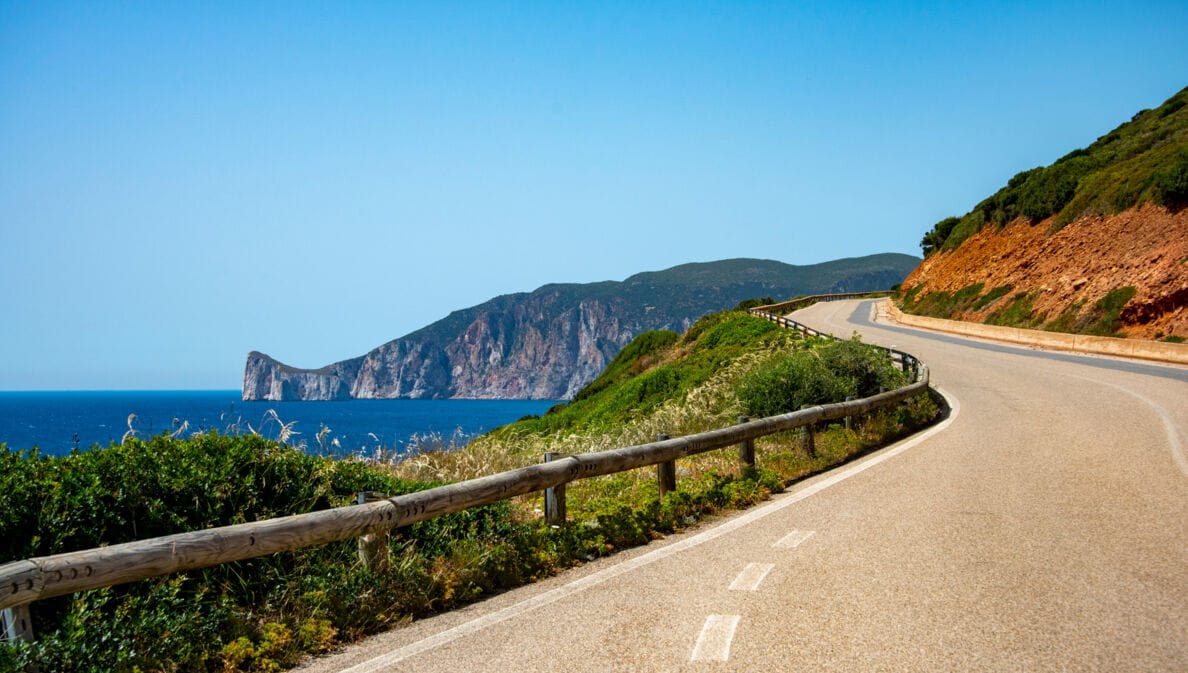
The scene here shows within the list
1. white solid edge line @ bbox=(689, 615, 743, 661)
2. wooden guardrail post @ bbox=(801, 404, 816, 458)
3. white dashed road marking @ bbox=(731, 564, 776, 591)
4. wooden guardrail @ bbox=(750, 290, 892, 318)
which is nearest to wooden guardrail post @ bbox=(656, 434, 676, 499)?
white dashed road marking @ bbox=(731, 564, 776, 591)

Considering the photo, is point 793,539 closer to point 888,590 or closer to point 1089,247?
point 888,590

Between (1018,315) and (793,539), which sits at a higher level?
(1018,315)

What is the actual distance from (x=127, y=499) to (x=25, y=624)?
1.53 meters

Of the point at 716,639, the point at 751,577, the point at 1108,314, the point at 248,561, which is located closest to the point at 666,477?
the point at 751,577

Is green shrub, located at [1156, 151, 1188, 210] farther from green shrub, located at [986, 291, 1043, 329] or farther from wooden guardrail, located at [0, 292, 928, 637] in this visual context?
wooden guardrail, located at [0, 292, 928, 637]

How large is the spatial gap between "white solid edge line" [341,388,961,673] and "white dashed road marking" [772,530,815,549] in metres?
0.61

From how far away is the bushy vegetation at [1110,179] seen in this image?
38.7 meters

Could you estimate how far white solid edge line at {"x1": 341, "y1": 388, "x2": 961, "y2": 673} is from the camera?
520cm

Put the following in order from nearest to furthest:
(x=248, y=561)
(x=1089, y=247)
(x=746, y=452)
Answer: (x=248, y=561) < (x=746, y=452) < (x=1089, y=247)

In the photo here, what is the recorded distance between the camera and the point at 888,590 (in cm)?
611

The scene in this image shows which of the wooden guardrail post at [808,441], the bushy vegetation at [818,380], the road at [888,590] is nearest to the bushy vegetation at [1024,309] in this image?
the bushy vegetation at [818,380]

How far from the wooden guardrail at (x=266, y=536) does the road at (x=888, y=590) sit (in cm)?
80

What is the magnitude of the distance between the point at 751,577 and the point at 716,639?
146 cm

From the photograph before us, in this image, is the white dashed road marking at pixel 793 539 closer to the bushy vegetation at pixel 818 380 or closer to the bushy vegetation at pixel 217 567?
the bushy vegetation at pixel 217 567
